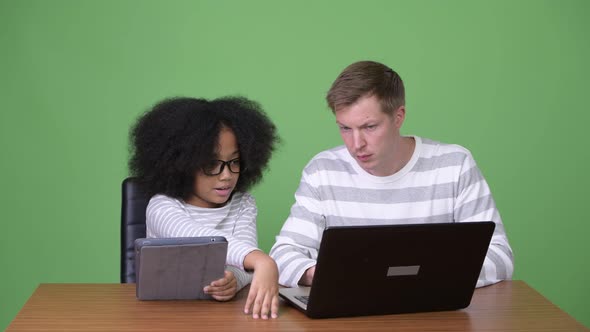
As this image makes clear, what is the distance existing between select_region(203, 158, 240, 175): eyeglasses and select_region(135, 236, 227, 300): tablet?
57cm

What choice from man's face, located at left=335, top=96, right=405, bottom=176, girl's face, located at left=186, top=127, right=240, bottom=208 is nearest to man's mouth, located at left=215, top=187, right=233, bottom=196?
girl's face, located at left=186, top=127, right=240, bottom=208

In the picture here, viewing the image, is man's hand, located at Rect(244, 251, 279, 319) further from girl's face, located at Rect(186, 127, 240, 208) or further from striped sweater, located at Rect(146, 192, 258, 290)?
girl's face, located at Rect(186, 127, 240, 208)

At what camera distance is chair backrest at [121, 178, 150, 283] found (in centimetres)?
268

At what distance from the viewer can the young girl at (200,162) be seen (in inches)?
99.3

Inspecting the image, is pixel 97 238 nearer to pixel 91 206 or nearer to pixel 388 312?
pixel 91 206

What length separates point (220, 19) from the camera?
3.69 meters

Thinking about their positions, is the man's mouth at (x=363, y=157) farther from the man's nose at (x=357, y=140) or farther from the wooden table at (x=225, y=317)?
the wooden table at (x=225, y=317)

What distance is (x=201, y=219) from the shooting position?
8.39 ft

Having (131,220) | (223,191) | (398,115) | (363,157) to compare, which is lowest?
(131,220)

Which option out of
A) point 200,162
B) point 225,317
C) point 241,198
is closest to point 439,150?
point 241,198

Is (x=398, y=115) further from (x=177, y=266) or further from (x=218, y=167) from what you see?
(x=177, y=266)

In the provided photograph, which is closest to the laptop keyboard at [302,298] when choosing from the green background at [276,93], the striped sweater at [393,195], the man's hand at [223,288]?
the man's hand at [223,288]

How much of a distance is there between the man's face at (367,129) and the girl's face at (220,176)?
0.38 m

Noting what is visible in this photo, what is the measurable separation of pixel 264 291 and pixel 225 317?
11cm
